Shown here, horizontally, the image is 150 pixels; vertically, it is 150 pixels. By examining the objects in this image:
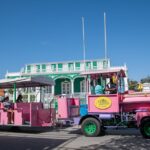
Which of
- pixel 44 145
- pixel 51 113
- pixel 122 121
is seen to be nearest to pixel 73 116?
pixel 51 113

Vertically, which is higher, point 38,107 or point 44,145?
point 38,107

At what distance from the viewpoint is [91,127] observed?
1350 centimetres

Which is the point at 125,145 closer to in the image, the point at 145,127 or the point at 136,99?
the point at 145,127

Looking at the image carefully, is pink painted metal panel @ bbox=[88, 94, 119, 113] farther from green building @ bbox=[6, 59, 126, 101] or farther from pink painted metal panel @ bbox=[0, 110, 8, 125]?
green building @ bbox=[6, 59, 126, 101]

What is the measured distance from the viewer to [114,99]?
1336 centimetres

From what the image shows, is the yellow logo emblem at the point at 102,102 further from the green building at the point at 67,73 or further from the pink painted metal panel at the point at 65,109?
the green building at the point at 67,73

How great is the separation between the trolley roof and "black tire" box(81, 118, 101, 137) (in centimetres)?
349

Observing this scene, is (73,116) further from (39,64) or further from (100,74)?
(39,64)

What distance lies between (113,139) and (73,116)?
9.18 feet

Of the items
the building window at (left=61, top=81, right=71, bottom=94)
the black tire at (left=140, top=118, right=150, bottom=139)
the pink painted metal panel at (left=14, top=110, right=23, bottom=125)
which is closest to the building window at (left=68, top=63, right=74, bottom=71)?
the building window at (left=61, top=81, right=71, bottom=94)

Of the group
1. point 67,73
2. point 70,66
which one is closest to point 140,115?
point 67,73

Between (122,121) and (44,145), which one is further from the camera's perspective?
(122,121)

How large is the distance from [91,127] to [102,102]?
1.07 metres

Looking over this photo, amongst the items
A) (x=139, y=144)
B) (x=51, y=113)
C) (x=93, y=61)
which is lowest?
(x=139, y=144)
